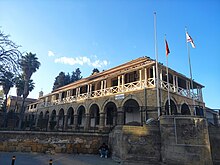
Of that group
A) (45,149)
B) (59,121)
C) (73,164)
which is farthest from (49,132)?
(59,121)

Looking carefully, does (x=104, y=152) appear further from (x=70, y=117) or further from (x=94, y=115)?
(x=70, y=117)

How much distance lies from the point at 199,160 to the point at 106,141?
6642 mm

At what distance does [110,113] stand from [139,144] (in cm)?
948

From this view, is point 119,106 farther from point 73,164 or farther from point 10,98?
point 10,98

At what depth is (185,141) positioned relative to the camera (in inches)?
344

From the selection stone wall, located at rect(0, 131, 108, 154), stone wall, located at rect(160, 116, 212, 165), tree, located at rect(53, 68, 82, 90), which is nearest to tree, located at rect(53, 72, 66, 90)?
tree, located at rect(53, 68, 82, 90)

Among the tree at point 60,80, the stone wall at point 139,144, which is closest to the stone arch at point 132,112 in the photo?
the stone wall at point 139,144

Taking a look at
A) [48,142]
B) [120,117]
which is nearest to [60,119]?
[120,117]

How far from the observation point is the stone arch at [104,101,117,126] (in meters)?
17.6

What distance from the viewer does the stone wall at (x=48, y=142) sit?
11.3 m

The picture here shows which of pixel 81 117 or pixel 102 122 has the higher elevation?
pixel 81 117

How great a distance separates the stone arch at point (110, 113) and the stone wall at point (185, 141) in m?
8.49

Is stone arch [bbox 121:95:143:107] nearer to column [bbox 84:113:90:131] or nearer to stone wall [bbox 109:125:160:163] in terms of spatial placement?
stone wall [bbox 109:125:160:163]

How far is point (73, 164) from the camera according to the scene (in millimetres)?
8414
